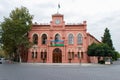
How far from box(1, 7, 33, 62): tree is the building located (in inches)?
170

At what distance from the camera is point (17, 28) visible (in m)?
67.7

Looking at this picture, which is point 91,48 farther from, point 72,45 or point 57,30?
point 57,30

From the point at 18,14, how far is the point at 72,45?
16770 mm

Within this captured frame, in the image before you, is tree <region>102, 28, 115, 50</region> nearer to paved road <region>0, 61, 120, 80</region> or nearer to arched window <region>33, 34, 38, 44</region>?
arched window <region>33, 34, 38, 44</region>

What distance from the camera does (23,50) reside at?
2975 inches

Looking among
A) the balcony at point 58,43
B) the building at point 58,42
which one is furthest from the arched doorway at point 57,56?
the balcony at point 58,43

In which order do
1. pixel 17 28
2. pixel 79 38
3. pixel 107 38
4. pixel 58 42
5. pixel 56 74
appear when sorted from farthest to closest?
pixel 107 38 → pixel 79 38 → pixel 58 42 → pixel 17 28 → pixel 56 74

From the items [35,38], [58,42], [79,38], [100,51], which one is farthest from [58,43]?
[100,51]

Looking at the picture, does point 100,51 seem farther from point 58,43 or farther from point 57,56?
point 57,56

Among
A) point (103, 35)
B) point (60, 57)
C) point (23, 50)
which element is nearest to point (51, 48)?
point (60, 57)

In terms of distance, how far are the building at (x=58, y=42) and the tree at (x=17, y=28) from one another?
431 cm

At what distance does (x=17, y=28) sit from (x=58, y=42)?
12.1m

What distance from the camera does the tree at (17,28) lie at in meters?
67.6

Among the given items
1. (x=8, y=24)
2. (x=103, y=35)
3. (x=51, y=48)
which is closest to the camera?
(x=8, y=24)
